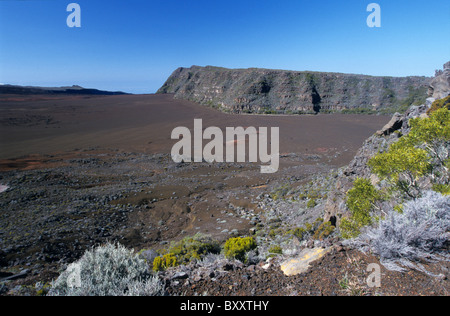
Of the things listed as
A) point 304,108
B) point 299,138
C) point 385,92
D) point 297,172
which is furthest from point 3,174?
point 385,92

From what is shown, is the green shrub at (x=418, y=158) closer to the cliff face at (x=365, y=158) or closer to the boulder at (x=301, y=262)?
the boulder at (x=301, y=262)

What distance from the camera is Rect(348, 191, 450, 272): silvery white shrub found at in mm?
3667

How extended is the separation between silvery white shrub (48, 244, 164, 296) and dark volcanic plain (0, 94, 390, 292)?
190 inches

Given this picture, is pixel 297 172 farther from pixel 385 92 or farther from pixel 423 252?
pixel 385 92

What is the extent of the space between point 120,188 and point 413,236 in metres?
17.5

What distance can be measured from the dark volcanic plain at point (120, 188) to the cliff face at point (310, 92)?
19585 millimetres

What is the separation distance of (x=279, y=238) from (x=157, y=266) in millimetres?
5262

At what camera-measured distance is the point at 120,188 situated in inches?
691

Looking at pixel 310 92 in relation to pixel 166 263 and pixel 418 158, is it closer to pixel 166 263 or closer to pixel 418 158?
pixel 418 158

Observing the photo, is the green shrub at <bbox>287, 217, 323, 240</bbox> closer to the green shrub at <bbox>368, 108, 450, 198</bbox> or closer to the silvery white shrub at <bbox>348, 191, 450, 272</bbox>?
the green shrub at <bbox>368, 108, 450, 198</bbox>

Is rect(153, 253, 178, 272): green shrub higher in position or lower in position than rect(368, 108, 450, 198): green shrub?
lower

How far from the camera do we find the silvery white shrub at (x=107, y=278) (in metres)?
3.39

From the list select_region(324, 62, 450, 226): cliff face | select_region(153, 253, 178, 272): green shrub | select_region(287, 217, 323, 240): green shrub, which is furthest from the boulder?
select_region(324, 62, 450, 226): cliff face

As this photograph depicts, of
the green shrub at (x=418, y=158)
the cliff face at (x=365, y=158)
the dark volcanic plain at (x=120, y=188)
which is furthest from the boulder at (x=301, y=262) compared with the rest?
the dark volcanic plain at (x=120, y=188)
